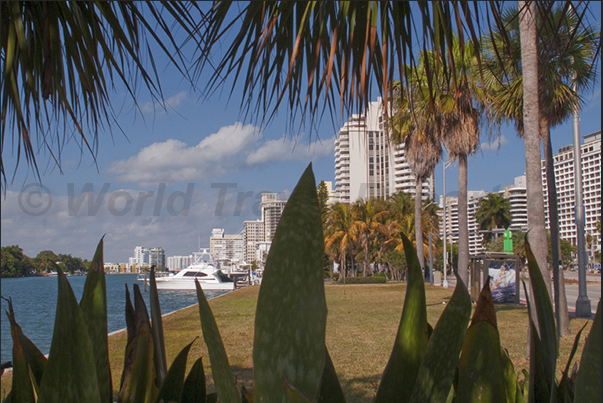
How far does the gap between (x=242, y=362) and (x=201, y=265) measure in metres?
44.4

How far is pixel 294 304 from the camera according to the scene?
481 millimetres

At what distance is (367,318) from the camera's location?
476 inches

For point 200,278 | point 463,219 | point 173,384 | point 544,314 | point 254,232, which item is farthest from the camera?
point 200,278

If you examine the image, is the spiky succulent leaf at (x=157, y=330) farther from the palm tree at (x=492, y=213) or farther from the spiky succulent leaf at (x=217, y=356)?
the palm tree at (x=492, y=213)

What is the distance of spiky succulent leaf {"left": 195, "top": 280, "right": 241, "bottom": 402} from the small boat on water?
4045 cm

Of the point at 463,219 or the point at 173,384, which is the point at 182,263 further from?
the point at 173,384

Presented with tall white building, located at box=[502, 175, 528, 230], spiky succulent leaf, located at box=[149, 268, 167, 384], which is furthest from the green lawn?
spiky succulent leaf, located at box=[149, 268, 167, 384]

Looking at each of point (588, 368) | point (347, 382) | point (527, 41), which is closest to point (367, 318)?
point (347, 382)

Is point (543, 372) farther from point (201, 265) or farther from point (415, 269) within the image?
point (201, 265)

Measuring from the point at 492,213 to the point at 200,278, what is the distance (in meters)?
27.1

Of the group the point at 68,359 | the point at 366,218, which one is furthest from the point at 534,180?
the point at 366,218

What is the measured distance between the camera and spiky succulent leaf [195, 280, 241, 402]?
580 millimetres

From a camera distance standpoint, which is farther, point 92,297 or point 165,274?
point 165,274

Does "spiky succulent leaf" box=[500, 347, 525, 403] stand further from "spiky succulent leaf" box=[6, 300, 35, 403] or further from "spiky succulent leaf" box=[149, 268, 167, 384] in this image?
"spiky succulent leaf" box=[6, 300, 35, 403]
